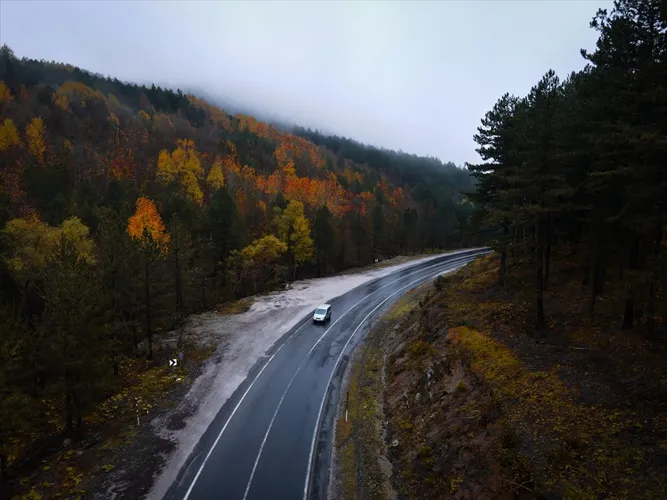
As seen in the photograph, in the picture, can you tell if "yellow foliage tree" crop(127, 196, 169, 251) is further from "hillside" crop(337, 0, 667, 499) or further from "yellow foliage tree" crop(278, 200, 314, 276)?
"hillside" crop(337, 0, 667, 499)

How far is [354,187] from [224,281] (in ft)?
276

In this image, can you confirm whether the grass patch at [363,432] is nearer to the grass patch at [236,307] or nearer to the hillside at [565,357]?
the hillside at [565,357]

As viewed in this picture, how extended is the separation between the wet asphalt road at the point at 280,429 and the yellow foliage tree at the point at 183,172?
53.4 meters

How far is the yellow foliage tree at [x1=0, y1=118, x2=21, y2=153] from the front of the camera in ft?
257

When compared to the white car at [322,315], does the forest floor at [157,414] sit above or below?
below

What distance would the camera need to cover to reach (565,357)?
62.0ft

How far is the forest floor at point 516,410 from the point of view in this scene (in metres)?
13.3

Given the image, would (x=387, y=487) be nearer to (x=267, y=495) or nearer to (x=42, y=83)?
(x=267, y=495)

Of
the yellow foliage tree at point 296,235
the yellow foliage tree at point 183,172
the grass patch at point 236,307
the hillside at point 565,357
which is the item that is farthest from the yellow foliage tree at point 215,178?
the hillside at point 565,357

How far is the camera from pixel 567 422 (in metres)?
15.0

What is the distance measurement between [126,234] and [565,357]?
31.3m

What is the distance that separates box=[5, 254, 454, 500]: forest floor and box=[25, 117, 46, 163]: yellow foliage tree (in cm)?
6919

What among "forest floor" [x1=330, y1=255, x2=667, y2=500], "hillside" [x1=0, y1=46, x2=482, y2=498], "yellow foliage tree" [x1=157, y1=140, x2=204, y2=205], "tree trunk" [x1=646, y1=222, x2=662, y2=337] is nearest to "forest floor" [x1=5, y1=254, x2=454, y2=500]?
"hillside" [x1=0, y1=46, x2=482, y2=498]

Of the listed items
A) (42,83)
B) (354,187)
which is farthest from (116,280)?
(42,83)
